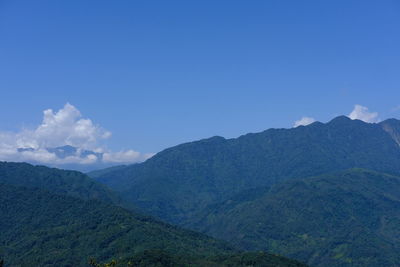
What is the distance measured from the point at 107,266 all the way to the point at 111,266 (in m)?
3.14

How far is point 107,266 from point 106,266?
597 mm

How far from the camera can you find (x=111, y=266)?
11544cm

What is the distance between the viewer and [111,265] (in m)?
114

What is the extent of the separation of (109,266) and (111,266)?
2401 mm

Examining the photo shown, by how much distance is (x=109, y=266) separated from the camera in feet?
371

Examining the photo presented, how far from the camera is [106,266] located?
111875mm

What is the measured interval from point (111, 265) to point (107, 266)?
1759 mm

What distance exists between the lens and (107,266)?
112438mm

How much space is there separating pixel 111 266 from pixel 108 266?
2291mm

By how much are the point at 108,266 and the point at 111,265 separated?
3.24 ft

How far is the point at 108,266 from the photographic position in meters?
113

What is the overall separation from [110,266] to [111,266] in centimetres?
201

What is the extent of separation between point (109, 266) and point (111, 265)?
0.98 metres

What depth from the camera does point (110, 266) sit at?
11350 centimetres
